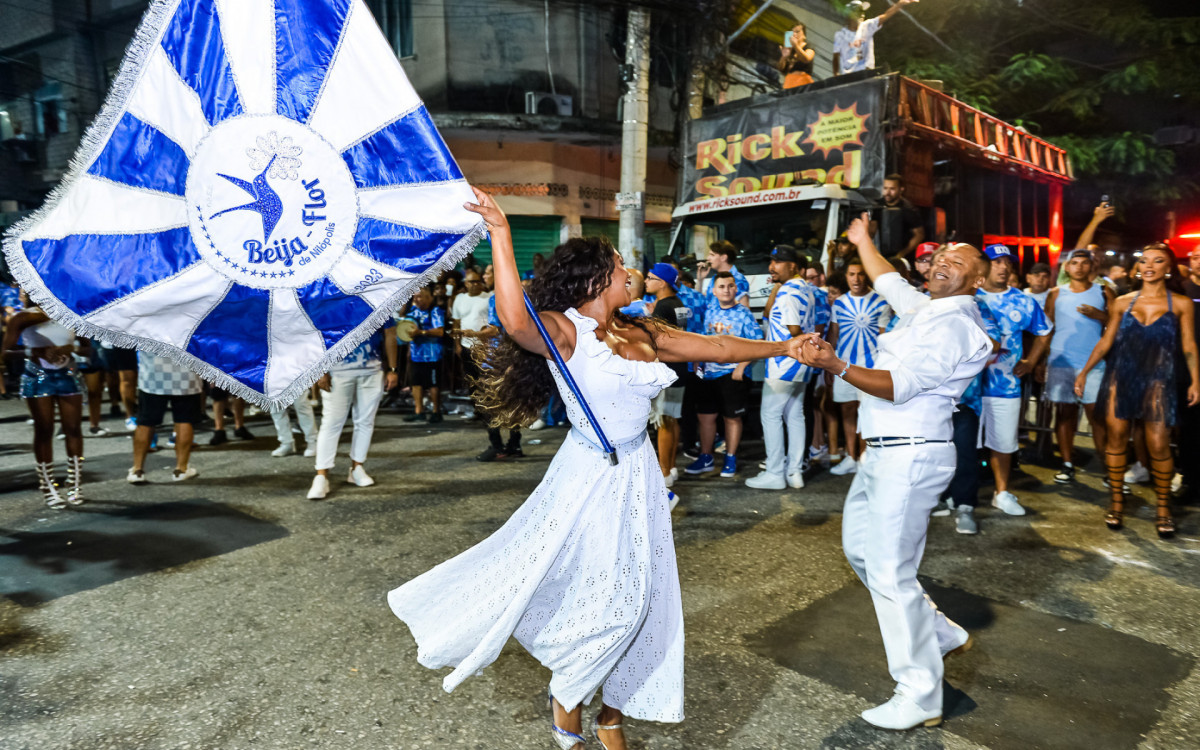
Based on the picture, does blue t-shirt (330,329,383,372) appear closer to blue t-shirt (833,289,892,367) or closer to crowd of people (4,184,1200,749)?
crowd of people (4,184,1200,749)

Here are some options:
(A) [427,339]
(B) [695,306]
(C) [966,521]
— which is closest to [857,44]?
(B) [695,306]

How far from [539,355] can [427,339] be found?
8.00 metres

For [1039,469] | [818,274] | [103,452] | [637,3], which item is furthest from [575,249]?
[637,3]

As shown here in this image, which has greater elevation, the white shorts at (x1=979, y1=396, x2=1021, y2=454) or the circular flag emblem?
the circular flag emblem

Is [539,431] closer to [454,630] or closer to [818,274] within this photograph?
[818,274]

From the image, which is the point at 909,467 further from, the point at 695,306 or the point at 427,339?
the point at 427,339

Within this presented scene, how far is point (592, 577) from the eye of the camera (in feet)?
8.71

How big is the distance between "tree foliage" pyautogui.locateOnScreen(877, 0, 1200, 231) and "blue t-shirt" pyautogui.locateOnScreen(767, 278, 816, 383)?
12437mm

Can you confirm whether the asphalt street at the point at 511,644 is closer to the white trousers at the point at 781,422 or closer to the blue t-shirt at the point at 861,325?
the white trousers at the point at 781,422

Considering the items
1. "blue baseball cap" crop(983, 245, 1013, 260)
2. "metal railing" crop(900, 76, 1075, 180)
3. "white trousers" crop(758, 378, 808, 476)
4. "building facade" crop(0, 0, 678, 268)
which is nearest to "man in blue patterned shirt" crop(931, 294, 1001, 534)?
"blue baseball cap" crop(983, 245, 1013, 260)

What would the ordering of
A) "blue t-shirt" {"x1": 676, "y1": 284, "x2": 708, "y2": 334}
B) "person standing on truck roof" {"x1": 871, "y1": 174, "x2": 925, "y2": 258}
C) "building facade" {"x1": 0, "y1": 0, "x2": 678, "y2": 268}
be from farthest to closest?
→ "building facade" {"x1": 0, "y1": 0, "x2": 678, "y2": 268}
"person standing on truck roof" {"x1": 871, "y1": 174, "x2": 925, "y2": 258}
"blue t-shirt" {"x1": 676, "y1": 284, "x2": 708, "y2": 334}

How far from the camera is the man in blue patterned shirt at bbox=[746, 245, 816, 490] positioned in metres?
6.65

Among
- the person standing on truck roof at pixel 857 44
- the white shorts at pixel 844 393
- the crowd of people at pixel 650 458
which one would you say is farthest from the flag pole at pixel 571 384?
the person standing on truck roof at pixel 857 44

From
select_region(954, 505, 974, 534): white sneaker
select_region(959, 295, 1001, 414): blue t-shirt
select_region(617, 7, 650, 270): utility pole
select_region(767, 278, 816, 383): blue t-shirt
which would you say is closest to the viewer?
select_region(954, 505, 974, 534): white sneaker
